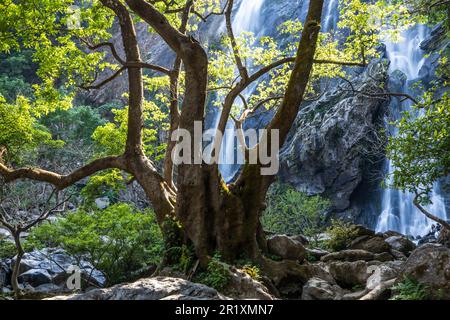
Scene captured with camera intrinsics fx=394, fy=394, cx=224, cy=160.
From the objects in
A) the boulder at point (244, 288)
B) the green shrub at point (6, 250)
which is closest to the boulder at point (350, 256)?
the boulder at point (244, 288)

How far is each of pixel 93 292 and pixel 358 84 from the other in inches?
830

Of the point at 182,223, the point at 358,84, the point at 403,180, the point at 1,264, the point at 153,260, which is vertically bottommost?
the point at 1,264

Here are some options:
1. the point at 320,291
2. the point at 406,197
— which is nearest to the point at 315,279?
the point at 320,291

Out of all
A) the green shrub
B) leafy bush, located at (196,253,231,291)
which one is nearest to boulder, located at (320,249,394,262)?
leafy bush, located at (196,253,231,291)

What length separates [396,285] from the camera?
16.6 ft

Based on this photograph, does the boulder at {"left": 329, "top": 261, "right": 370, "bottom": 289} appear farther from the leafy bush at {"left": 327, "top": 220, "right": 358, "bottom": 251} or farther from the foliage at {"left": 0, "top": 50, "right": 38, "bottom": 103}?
the foliage at {"left": 0, "top": 50, "right": 38, "bottom": 103}

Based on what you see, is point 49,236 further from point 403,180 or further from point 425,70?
point 425,70

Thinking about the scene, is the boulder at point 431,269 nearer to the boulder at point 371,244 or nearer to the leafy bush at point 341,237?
the boulder at point 371,244

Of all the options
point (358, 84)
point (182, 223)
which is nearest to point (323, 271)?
point (182, 223)

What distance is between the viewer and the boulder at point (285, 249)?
27.3 ft

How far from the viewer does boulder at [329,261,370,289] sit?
7035mm

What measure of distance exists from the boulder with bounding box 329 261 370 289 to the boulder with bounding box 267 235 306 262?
752 mm

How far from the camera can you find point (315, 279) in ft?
21.7

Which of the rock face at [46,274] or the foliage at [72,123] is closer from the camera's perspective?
the rock face at [46,274]
